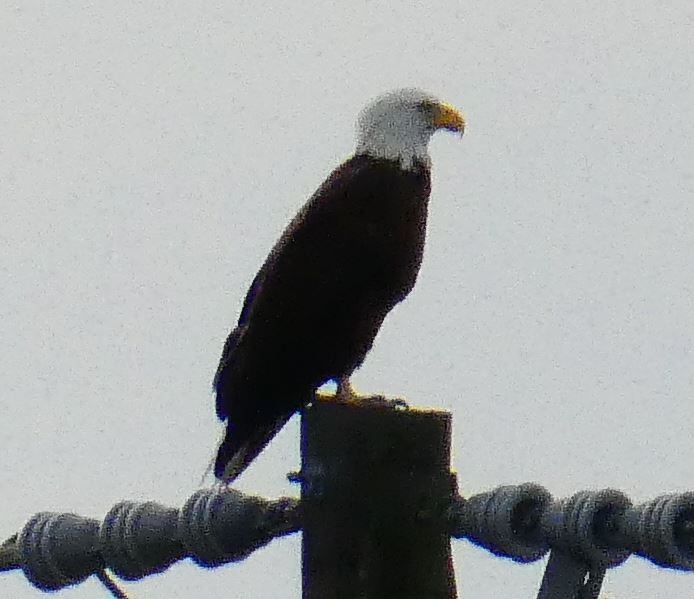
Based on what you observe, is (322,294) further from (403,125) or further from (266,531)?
(266,531)

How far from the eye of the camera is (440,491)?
3.04 m

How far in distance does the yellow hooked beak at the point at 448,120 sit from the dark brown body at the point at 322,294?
289 mm

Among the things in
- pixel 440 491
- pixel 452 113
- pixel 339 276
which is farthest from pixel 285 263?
pixel 440 491

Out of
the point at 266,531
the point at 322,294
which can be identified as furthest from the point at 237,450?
the point at 266,531

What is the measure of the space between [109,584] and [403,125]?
2793 mm

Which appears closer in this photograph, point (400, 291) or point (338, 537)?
point (338, 537)

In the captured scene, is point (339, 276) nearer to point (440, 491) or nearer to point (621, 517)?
point (440, 491)

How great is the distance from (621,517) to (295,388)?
7.11 ft

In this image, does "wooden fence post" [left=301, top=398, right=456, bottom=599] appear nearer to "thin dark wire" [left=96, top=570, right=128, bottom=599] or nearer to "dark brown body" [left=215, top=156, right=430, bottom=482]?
"thin dark wire" [left=96, top=570, right=128, bottom=599]

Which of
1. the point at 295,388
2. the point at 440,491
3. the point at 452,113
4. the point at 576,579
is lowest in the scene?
the point at 576,579

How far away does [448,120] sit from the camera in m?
6.10

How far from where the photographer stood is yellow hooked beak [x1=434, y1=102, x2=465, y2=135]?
6094mm

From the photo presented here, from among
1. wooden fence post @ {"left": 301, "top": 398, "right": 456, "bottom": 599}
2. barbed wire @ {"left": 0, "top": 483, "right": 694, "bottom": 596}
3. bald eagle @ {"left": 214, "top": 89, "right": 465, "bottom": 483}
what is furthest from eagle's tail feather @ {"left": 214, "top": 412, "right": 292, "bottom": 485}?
wooden fence post @ {"left": 301, "top": 398, "right": 456, "bottom": 599}

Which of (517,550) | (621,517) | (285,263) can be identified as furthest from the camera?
(285,263)
